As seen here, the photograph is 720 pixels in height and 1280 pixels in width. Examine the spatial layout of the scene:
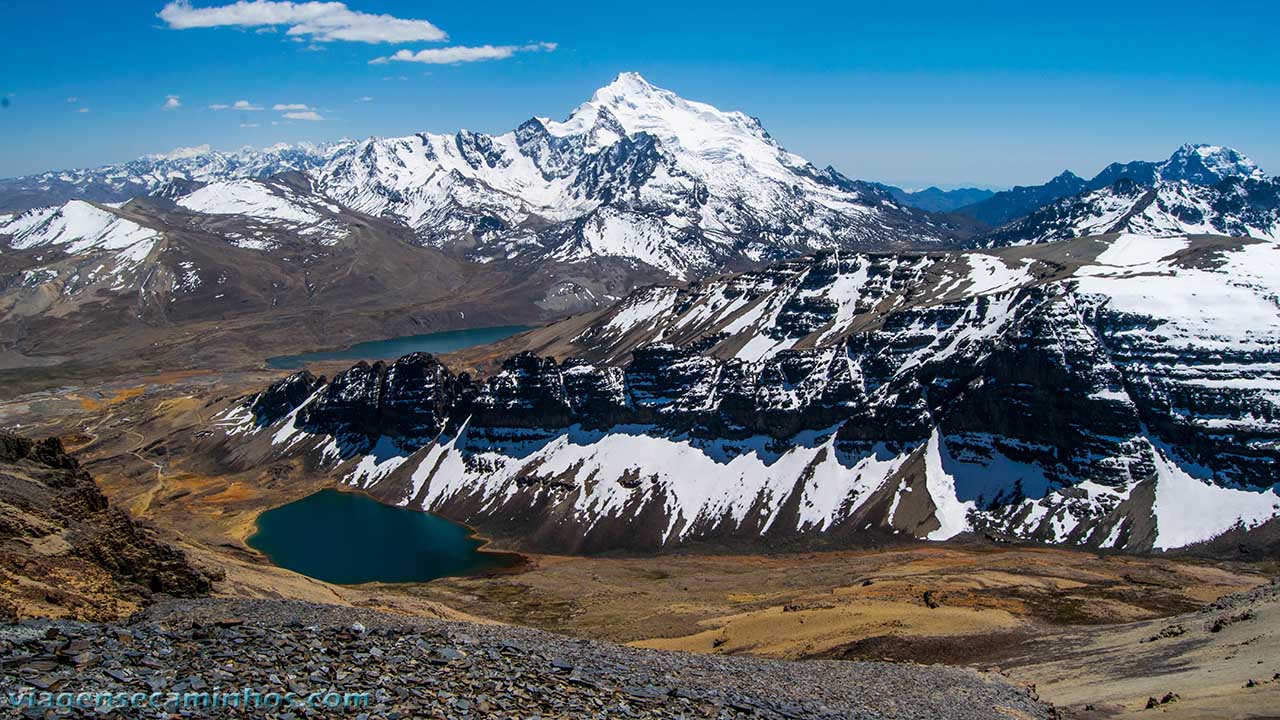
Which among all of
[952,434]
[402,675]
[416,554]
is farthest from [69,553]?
[952,434]

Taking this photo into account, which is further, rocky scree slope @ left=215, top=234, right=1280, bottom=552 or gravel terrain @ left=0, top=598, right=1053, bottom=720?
rocky scree slope @ left=215, top=234, right=1280, bottom=552

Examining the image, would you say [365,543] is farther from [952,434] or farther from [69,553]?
[952,434]

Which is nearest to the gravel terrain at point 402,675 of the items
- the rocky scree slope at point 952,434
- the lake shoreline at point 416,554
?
the lake shoreline at point 416,554

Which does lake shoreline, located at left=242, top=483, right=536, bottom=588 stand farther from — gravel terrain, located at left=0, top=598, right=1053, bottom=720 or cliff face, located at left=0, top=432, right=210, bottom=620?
gravel terrain, located at left=0, top=598, right=1053, bottom=720

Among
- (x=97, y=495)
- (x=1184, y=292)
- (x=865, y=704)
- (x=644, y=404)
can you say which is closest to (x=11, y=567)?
(x=97, y=495)

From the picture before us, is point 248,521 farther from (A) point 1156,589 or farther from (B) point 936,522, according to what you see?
(A) point 1156,589

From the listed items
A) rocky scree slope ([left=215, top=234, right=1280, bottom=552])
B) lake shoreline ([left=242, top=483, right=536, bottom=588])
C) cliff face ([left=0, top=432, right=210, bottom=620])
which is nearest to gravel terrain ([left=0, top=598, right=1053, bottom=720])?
cliff face ([left=0, top=432, right=210, bottom=620])

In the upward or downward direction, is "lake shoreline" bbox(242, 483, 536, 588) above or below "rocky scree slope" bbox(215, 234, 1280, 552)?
below
